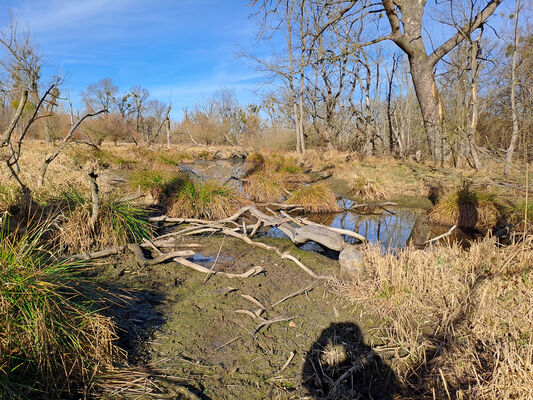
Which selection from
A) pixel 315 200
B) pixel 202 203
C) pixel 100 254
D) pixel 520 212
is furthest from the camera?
pixel 315 200

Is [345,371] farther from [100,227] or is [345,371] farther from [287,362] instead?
[100,227]

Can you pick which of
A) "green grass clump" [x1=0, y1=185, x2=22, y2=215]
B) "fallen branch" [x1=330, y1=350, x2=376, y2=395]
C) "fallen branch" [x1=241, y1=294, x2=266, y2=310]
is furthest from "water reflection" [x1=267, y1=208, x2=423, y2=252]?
"green grass clump" [x1=0, y1=185, x2=22, y2=215]

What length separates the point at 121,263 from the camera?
167 inches

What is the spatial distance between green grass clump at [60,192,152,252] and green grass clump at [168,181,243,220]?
2.03 m

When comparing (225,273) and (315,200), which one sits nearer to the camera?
(225,273)

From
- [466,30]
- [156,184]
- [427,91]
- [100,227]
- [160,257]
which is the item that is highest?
[466,30]

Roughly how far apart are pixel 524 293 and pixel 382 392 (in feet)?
5.97

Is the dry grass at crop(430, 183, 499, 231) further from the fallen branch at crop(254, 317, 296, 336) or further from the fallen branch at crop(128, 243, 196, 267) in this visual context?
the fallen branch at crop(128, 243, 196, 267)

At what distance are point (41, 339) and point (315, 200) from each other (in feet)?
24.8

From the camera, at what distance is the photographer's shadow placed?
2426mm

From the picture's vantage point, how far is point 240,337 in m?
2.94

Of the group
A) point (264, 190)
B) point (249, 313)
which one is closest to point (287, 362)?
point (249, 313)

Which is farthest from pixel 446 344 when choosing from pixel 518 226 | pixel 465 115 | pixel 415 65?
pixel 465 115

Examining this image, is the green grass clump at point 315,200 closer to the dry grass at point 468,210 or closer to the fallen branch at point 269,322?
the dry grass at point 468,210
